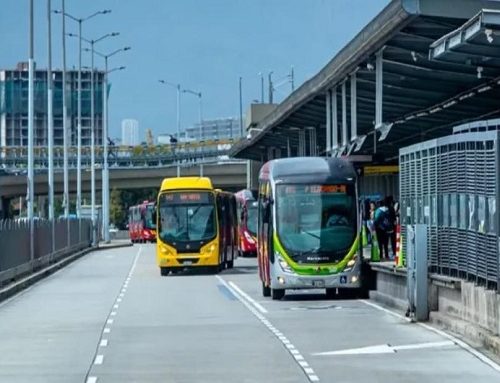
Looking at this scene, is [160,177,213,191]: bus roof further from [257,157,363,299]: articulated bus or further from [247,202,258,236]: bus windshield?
[257,157,363,299]: articulated bus

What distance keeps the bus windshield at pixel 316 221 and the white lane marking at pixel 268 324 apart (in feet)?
5.74

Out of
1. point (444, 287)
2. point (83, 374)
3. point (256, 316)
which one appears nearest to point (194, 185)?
point (256, 316)

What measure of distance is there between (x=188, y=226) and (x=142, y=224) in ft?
192

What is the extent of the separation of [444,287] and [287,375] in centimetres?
764

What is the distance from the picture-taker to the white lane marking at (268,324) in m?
19.1

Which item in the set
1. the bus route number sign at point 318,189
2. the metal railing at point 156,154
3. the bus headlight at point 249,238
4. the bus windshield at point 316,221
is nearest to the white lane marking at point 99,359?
the bus windshield at point 316,221

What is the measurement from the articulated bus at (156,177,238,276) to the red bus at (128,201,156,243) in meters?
47.3

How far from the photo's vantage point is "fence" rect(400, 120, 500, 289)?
22.2m

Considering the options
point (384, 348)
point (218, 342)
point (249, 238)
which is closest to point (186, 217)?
point (249, 238)

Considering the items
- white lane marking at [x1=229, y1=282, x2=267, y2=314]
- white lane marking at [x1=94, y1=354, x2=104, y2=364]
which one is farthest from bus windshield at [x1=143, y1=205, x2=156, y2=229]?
white lane marking at [x1=94, y1=354, x2=104, y2=364]

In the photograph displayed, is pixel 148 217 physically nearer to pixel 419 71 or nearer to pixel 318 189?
pixel 419 71

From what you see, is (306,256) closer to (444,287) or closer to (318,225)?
(318,225)

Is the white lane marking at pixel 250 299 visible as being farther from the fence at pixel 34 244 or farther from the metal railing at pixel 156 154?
the metal railing at pixel 156 154

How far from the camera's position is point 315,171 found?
3469 cm
